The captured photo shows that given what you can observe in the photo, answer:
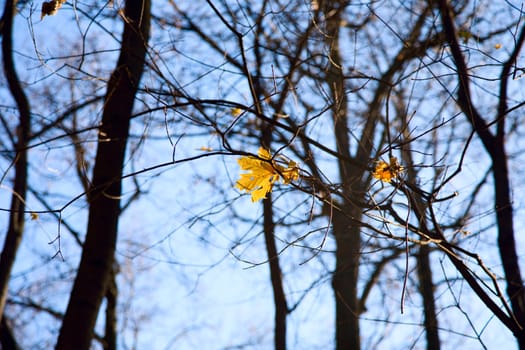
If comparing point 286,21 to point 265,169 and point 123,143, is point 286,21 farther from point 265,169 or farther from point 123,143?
point 265,169

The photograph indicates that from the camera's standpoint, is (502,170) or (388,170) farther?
(502,170)

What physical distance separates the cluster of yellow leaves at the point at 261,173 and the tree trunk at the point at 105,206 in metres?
0.71

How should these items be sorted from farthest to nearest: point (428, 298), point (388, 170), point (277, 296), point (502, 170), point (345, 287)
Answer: point (345, 287)
point (277, 296)
point (428, 298)
point (502, 170)
point (388, 170)

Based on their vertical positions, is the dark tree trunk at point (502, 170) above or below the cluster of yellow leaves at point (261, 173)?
above

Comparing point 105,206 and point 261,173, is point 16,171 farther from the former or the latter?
point 261,173

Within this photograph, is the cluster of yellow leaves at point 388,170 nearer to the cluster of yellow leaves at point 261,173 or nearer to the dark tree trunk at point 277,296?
the cluster of yellow leaves at point 261,173

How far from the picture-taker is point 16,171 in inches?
157

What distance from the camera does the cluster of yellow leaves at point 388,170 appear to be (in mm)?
1837

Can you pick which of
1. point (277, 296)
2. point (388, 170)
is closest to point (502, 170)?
point (388, 170)

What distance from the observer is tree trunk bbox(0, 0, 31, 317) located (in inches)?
143

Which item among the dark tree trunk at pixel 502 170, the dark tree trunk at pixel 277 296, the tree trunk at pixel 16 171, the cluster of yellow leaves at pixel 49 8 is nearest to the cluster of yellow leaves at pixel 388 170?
the dark tree trunk at pixel 502 170

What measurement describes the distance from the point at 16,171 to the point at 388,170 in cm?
311

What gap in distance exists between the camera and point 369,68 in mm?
3861

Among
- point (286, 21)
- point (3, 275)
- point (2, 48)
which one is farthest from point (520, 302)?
point (2, 48)
